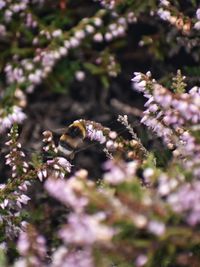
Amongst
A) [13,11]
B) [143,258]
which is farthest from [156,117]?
[13,11]

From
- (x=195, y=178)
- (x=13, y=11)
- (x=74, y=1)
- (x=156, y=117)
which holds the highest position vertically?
(x=74, y=1)

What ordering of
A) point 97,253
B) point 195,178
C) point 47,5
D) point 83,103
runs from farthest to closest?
point 83,103 < point 47,5 < point 195,178 < point 97,253

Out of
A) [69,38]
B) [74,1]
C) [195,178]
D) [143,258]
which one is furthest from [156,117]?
[74,1]

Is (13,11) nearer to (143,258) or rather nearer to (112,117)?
(112,117)

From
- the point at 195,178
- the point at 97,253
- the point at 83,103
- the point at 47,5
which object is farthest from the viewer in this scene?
the point at 83,103

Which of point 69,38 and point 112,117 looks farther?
point 112,117

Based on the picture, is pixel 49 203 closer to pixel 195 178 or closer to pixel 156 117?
pixel 156 117

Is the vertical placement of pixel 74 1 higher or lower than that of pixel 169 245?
higher
